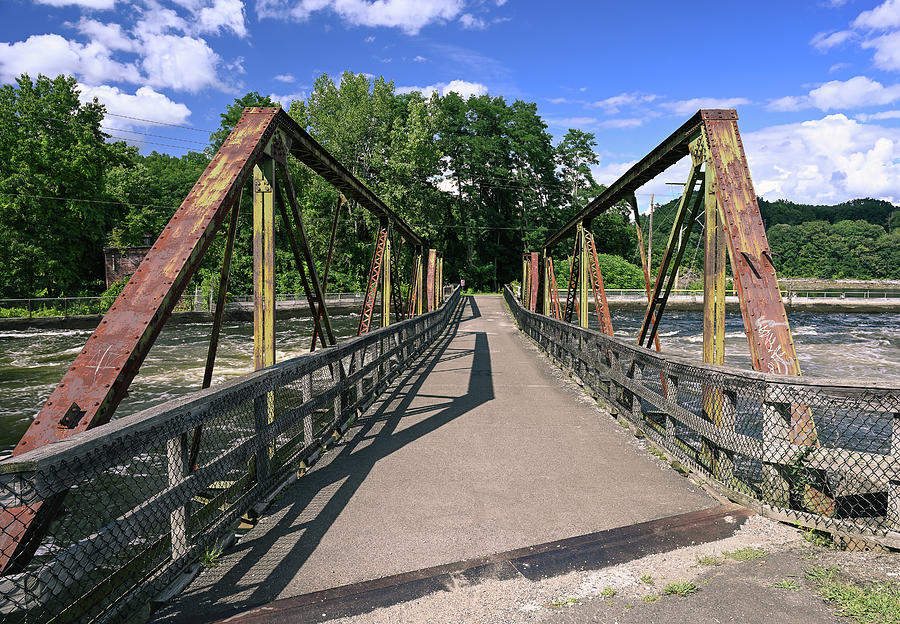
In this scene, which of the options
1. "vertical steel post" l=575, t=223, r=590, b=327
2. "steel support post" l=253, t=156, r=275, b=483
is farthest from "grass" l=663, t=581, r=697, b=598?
"vertical steel post" l=575, t=223, r=590, b=327

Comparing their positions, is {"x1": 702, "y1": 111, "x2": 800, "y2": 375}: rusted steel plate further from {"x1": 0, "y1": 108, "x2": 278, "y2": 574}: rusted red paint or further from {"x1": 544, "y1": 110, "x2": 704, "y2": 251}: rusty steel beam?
{"x1": 0, "y1": 108, "x2": 278, "y2": 574}: rusted red paint

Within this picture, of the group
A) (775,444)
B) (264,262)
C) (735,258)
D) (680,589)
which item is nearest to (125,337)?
(264,262)

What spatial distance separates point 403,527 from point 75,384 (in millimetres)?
2327

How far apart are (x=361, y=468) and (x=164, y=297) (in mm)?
2719

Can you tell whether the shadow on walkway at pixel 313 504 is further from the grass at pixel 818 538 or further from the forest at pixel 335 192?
the forest at pixel 335 192

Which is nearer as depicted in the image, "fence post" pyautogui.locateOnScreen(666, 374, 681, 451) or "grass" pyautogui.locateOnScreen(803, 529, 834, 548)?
"grass" pyautogui.locateOnScreen(803, 529, 834, 548)

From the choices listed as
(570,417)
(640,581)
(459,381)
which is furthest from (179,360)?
(640,581)

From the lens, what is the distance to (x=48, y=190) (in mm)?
38094

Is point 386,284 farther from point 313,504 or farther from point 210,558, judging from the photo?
point 210,558

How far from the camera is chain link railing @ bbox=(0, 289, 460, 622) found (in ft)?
7.12

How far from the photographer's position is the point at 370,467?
530cm

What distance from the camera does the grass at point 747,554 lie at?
10.7 ft

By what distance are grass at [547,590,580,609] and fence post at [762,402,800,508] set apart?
1973mm

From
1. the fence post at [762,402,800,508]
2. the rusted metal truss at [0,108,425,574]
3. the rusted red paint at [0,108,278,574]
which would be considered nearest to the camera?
the rusted red paint at [0,108,278,574]
